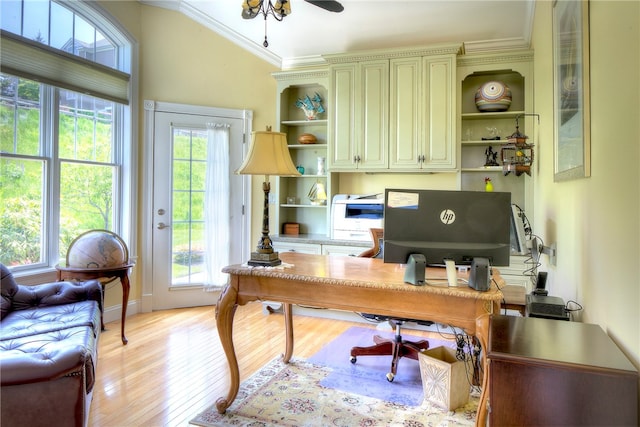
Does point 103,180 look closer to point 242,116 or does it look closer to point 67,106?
point 67,106

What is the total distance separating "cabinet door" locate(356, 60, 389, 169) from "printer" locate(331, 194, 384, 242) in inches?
14.1

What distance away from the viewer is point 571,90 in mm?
1861

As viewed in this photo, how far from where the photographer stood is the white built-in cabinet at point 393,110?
3.73 m

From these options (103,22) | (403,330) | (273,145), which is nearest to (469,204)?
(273,145)

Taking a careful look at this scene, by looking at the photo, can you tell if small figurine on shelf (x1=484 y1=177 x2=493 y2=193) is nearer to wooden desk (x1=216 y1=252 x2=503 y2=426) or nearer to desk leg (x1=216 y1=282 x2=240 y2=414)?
wooden desk (x1=216 y1=252 x2=503 y2=426)

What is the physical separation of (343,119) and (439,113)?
0.90 m

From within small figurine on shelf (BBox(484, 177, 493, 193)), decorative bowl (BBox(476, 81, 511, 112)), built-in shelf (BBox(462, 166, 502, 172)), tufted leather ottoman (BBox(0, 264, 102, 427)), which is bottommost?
tufted leather ottoman (BBox(0, 264, 102, 427))

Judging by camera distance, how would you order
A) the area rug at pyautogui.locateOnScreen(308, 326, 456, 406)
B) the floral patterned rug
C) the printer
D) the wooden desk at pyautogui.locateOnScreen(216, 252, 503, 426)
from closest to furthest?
the wooden desk at pyautogui.locateOnScreen(216, 252, 503, 426) → the floral patterned rug → the area rug at pyautogui.locateOnScreen(308, 326, 456, 406) → the printer

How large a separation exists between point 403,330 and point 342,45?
285 centimetres

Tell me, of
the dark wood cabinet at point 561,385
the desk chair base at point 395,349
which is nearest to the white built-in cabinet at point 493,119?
the desk chair base at point 395,349

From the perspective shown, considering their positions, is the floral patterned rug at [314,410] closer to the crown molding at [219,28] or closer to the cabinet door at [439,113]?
the cabinet door at [439,113]

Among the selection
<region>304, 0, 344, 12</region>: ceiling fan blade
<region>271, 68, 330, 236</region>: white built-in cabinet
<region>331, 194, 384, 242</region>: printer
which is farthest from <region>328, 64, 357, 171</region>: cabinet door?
<region>304, 0, 344, 12</region>: ceiling fan blade

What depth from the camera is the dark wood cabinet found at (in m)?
1.06

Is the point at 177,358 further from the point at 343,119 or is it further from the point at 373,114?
the point at 373,114
